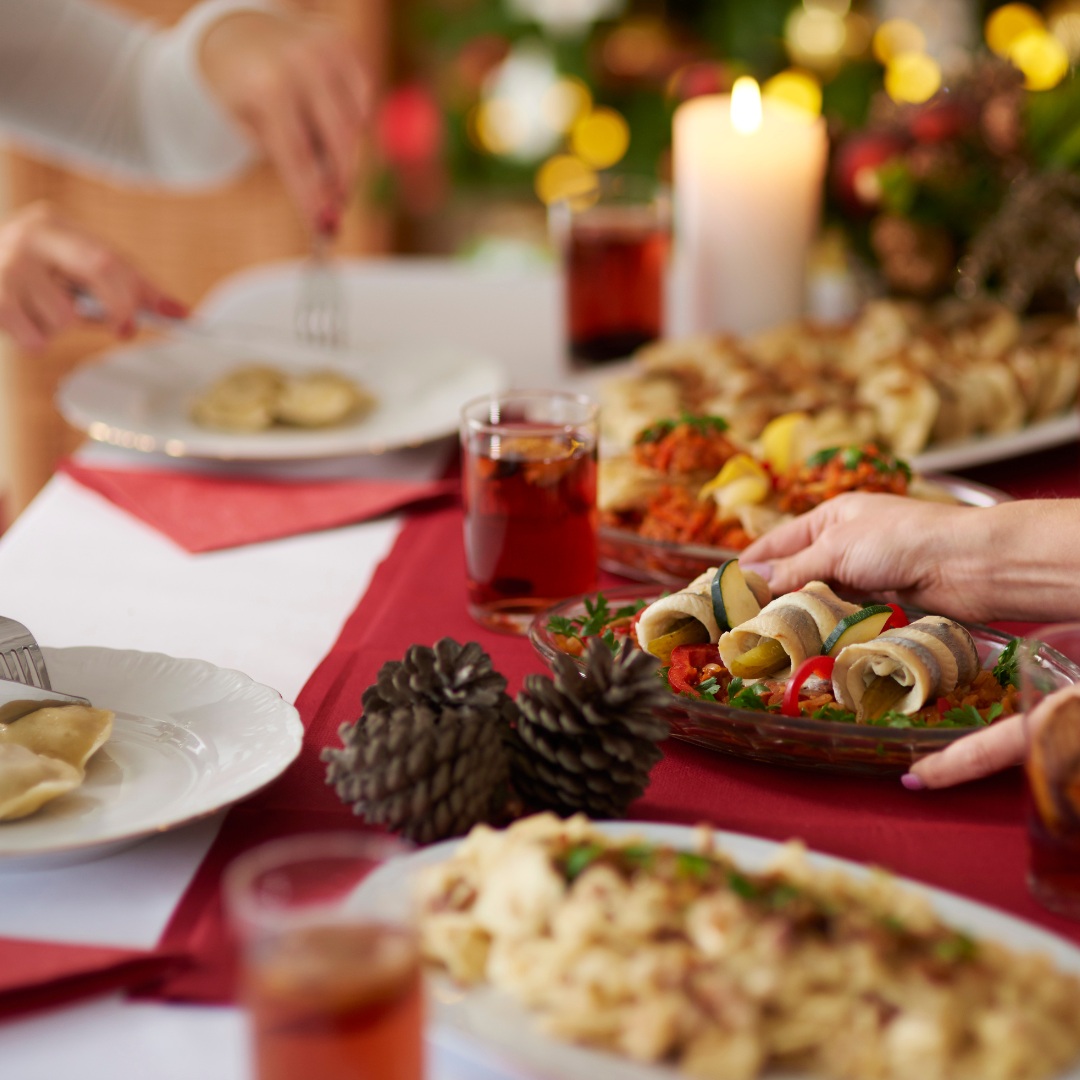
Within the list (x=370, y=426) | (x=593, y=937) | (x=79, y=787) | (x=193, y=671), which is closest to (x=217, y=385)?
(x=370, y=426)

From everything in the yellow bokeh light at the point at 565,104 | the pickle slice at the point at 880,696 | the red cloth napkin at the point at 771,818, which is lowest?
the red cloth napkin at the point at 771,818

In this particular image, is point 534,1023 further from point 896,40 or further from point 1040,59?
point 896,40

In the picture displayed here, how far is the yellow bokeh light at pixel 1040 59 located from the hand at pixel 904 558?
1.20m

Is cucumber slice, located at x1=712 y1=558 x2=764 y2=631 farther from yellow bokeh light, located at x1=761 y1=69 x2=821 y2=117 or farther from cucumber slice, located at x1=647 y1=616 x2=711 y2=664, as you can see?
yellow bokeh light, located at x1=761 y1=69 x2=821 y2=117

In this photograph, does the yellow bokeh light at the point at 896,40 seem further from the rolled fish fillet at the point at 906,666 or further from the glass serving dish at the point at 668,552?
the rolled fish fillet at the point at 906,666

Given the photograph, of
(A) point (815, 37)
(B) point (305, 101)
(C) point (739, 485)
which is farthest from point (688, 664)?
(A) point (815, 37)

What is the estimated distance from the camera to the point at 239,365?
199 centimetres

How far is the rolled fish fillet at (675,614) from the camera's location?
1044 millimetres

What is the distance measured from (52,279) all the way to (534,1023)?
55.3 inches

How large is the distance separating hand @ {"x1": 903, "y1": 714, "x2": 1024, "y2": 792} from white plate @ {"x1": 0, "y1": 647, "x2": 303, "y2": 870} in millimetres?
408

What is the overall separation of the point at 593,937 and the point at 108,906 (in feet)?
1.10

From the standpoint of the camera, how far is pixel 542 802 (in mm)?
874

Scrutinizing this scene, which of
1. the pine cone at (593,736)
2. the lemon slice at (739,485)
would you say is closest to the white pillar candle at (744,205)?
the lemon slice at (739,485)

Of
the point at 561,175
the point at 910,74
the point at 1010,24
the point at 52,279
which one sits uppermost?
the point at 1010,24
